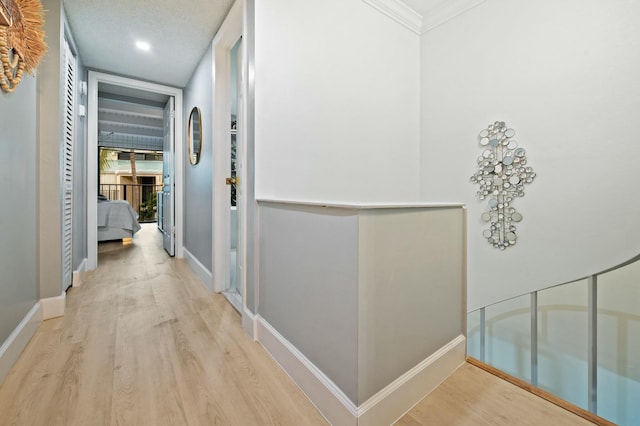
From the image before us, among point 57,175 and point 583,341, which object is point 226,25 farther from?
point 583,341

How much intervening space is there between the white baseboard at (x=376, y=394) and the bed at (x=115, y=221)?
410cm

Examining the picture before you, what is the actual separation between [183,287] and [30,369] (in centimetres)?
118

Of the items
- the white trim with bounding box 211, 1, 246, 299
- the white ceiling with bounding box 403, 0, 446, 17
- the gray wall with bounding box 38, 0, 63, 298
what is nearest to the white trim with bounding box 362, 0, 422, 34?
the white ceiling with bounding box 403, 0, 446, 17

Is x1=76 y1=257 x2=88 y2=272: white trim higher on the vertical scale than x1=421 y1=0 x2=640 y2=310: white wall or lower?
lower

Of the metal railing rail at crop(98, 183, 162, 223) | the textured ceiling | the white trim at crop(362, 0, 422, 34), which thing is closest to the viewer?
the textured ceiling

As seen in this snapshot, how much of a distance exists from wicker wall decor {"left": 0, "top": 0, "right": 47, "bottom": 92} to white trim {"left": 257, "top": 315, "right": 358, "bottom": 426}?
1.65m

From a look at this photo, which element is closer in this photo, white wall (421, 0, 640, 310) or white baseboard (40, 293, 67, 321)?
white wall (421, 0, 640, 310)

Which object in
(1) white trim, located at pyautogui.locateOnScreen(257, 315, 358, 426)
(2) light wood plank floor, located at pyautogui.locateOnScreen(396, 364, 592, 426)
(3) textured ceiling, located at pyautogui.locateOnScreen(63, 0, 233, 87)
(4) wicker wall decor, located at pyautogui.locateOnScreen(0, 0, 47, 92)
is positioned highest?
(3) textured ceiling, located at pyautogui.locateOnScreen(63, 0, 233, 87)

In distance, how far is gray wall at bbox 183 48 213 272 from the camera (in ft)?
8.17

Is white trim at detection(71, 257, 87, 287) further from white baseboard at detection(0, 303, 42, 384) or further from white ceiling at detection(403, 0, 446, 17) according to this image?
white ceiling at detection(403, 0, 446, 17)

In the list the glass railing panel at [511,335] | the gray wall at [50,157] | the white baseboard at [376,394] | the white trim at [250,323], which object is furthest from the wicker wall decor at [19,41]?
the glass railing panel at [511,335]

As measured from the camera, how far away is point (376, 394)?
38.3 inches

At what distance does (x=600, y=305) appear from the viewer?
74.0 inches

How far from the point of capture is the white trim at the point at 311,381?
37.7 inches
